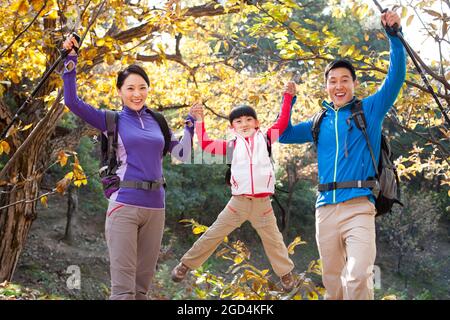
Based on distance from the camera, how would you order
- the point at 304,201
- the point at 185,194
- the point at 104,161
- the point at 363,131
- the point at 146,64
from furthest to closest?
the point at 304,201, the point at 185,194, the point at 146,64, the point at 104,161, the point at 363,131

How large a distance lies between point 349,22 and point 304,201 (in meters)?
8.71

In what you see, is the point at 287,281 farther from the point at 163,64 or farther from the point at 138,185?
the point at 163,64

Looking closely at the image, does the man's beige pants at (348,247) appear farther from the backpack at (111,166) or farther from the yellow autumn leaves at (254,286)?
the backpack at (111,166)

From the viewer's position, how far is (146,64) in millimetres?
11023

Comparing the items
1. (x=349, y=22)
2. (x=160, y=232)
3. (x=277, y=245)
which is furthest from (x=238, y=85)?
(x=349, y=22)

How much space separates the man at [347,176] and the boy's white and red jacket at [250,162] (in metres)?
0.60

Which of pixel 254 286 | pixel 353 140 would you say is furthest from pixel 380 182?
pixel 254 286

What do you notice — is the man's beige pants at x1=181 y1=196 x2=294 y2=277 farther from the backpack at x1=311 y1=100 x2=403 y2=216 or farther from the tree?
the tree

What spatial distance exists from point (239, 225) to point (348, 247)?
1.19m

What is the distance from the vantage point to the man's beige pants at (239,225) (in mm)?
4125

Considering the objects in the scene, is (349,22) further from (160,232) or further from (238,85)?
(160,232)

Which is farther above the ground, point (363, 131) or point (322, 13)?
point (322, 13)

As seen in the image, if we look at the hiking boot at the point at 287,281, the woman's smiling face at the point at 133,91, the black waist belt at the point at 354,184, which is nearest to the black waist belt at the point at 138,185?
the woman's smiling face at the point at 133,91

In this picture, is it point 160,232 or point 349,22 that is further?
point 349,22
